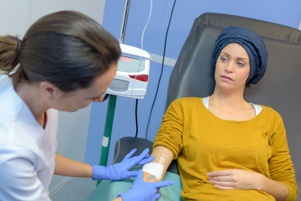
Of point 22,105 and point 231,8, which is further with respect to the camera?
point 231,8

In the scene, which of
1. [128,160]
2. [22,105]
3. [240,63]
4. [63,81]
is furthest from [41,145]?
[240,63]

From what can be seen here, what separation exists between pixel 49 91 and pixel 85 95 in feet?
0.29

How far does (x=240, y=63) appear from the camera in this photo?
1.37 m

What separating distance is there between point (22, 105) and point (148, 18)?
131 cm

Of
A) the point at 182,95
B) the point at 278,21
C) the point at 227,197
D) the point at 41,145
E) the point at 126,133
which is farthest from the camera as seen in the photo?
the point at 126,133

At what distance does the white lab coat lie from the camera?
0.77 meters

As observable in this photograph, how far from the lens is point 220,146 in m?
1.30

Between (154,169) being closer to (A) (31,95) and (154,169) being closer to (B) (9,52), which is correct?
(A) (31,95)

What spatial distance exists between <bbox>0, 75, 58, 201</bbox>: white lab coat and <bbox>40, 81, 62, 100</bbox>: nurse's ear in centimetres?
7

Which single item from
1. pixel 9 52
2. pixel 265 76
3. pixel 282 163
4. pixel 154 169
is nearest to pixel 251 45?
pixel 265 76

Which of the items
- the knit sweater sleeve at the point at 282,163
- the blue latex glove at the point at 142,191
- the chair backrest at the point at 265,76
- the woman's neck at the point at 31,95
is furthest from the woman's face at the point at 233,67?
the woman's neck at the point at 31,95

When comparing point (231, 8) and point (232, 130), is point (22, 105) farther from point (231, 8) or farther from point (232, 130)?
point (231, 8)

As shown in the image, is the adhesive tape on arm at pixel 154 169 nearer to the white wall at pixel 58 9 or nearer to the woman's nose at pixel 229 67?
the woman's nose at pixel 229 67

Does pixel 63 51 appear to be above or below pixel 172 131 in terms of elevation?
above
